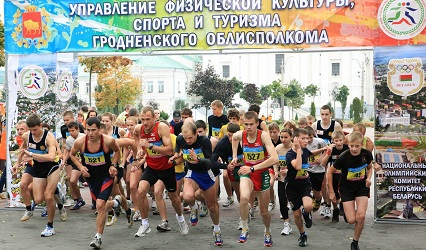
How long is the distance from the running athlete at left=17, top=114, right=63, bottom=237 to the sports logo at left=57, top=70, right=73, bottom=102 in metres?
2.49

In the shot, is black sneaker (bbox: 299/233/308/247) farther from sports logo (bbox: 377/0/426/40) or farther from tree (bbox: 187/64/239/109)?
tree (bbox: 187/64/239/109)

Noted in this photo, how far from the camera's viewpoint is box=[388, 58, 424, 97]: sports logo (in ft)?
35.0

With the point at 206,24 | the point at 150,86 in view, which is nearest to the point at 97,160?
the point at 206,24

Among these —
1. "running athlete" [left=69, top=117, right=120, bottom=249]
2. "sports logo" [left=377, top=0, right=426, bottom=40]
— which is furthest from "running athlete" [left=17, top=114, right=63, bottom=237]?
"sports logo" [left=377, top=0, right=426, bottom=40]

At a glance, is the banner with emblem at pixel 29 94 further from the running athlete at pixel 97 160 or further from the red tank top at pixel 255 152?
the red tank top at pixel 255 152

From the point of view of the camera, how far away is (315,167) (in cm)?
1078

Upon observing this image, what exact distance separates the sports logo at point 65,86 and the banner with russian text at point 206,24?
68 cm

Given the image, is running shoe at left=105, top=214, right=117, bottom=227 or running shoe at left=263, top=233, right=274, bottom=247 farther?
running shoe at left=105, top=214, right=117, bottom=227

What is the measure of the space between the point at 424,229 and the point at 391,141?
5.36ft

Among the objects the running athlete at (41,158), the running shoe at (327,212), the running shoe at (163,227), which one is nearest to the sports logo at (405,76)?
the running shoe at (327,212)

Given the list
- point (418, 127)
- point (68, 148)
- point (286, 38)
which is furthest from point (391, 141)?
point (68, 148)

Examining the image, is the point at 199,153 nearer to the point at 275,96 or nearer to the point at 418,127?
the point at 418,127

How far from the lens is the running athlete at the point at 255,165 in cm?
852

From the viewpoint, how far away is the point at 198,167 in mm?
9039
